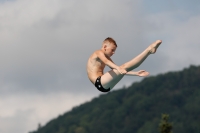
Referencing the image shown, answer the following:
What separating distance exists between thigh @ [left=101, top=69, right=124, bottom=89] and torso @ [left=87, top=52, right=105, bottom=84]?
56 cm

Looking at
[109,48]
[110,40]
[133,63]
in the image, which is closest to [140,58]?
[133,63]

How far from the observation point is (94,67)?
40250 mm

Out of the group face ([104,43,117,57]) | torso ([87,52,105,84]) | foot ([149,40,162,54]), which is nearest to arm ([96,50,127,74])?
face ([104,43,117,57])

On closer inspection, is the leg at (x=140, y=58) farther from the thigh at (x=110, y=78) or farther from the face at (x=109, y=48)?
the face at (x=109, y=48)

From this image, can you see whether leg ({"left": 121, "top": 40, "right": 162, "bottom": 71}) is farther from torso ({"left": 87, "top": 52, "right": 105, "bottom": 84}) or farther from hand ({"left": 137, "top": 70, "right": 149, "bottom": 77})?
torso ({"left": 87, "top": 52, "right": 105, "bottom": 84})

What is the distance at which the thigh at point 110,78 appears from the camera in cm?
3910

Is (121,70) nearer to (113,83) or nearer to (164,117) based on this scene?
(113,83)

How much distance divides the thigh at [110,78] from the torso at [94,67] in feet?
1.85

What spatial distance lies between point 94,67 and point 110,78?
1.22 metres

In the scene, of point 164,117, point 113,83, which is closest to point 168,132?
point 164,117

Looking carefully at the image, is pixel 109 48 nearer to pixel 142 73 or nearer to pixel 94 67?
pixel 94 67

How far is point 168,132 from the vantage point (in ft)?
436

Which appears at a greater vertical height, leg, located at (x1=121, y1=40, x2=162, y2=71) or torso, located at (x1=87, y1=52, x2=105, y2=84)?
torso, located at (x1=87, y1=52, x2=105, y2=84)

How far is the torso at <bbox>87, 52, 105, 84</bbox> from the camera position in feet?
131
